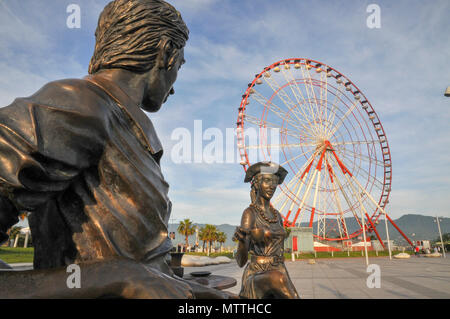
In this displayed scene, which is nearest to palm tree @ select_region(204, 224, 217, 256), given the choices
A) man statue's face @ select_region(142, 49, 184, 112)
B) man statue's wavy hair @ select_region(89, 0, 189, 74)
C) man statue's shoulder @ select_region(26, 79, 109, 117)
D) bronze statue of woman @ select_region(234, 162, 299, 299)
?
bronze statue of woman @ select_region(234, 162, 299, 299)

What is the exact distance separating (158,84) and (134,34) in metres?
0.23

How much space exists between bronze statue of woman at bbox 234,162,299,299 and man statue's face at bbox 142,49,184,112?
172 centimetres

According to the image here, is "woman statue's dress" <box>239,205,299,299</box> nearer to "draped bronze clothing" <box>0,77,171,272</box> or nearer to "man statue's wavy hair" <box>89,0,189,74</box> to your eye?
"draped bronze clothing" <box>0,77,171,272</box>

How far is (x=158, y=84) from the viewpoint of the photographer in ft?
4.36

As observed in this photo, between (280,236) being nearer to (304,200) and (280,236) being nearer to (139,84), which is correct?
(139,84)

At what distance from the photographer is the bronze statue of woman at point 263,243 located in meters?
2.37

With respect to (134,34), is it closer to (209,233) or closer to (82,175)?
(82,175)

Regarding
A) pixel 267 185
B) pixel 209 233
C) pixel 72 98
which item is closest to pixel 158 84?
pixel 72 98

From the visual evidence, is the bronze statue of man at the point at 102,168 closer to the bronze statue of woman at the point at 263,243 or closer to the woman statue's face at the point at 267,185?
the bronze statue of woman at the point at 263,243

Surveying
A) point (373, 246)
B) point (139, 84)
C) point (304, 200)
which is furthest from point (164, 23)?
point (373, 246)

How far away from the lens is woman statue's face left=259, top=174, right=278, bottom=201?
311 cm

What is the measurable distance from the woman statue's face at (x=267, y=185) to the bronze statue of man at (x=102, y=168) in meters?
1.99

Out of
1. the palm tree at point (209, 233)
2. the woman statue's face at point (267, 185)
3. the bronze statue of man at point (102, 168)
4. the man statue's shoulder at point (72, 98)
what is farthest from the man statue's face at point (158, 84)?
the palm tree at point (209, 233)
